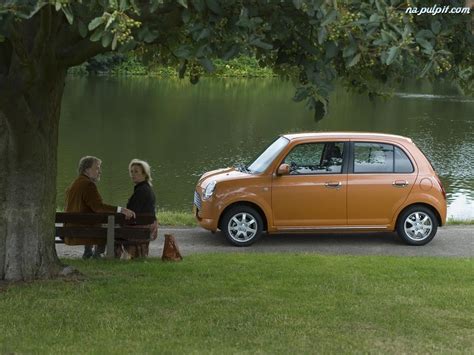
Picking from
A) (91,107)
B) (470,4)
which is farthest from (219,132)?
(470,4)

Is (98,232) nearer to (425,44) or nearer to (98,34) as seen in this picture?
(98,34)

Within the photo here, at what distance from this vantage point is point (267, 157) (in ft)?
39.8

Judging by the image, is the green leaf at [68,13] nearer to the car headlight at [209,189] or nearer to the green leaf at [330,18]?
the green leaf at [330,18]

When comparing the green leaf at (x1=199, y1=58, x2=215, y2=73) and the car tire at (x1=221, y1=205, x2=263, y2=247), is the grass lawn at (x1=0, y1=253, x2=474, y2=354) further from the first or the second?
the car tire at (x1=221, y1=205, x2=263, y2=247)

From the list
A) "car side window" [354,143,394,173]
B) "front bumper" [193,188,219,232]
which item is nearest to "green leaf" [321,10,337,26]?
"front bumper" [193,188,219,232]

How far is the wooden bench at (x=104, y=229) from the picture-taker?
30.2ft

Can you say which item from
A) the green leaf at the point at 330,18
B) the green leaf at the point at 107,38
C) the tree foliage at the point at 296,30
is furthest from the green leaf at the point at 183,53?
the green leaf at the point at 330,18

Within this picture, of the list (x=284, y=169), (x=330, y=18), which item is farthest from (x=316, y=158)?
(x=330, y=18)

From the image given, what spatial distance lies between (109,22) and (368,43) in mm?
1427

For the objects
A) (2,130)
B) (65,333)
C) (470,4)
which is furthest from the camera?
(2,130)

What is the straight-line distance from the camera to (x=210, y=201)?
11.8 meters

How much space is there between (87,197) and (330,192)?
12.7ft

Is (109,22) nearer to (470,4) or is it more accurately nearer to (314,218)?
(470,4)

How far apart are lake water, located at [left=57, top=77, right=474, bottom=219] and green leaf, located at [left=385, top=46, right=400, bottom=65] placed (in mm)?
8127
